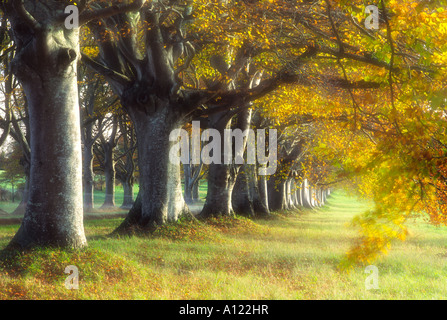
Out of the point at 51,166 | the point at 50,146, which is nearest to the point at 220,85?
the point at 50,146

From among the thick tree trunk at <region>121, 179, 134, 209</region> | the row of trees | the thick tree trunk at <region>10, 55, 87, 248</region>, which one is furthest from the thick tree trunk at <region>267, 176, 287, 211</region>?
the thick tree trunk at <region>10, 55, 87, 248</region>

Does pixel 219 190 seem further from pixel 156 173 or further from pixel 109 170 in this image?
pixel 109 170

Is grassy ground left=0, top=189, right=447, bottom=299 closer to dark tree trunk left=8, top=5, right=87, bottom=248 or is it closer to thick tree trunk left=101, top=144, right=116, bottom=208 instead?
dark tree trunk left=8, top=5, right=87, bottom=248

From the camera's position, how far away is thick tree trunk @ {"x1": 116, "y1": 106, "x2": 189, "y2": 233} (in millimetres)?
13188

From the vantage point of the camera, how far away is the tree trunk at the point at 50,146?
26.1ft

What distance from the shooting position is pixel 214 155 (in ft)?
58.9

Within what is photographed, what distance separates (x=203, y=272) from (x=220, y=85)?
721 cm

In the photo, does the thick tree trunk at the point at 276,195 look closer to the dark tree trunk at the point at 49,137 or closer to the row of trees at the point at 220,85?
the row of trees at the point at 220,85

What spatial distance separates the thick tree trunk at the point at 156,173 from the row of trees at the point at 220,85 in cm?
3

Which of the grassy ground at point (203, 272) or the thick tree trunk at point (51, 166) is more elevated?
the thick tree trunk at point (51, 166)

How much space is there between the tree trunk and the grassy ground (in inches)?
21.1

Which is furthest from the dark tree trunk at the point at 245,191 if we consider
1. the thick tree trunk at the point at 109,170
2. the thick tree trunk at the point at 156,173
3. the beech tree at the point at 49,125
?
the beech tree at the point at 49,125
